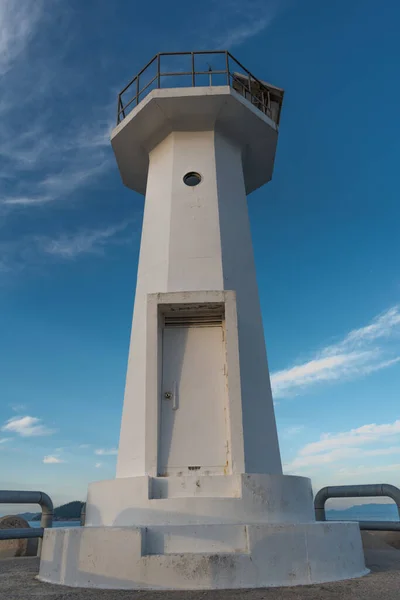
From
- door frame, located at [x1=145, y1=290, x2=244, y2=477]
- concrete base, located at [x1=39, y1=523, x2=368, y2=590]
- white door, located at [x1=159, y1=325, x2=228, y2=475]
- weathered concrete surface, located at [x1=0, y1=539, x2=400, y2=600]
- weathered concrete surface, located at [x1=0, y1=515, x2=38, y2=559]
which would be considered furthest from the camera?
weathered concrete surface, located at [x1=0, y1=515, x2=38, y2=559]

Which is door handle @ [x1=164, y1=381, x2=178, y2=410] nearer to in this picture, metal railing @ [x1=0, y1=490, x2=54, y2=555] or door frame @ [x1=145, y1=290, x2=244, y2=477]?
door frame @ [x1=145, y1=290, x2=244, y2=477]

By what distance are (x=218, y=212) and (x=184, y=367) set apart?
120 inches

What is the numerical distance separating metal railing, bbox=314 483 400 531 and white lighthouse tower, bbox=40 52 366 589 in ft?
11.8

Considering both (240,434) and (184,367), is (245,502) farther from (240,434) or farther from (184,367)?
(184,367)

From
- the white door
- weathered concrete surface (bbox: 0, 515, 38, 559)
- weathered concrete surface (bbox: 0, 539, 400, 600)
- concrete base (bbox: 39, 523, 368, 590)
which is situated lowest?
weathered concrete surface (bbox: 0, 539, 400, 600)

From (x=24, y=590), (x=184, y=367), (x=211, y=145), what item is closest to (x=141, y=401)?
(x=184, y=367)

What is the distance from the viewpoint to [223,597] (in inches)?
192

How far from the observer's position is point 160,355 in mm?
7730

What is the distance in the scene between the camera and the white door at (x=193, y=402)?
709 cm

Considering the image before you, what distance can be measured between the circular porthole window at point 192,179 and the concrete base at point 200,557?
6114mm

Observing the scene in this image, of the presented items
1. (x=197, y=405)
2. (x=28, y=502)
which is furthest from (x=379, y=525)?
(x=28, y=502)

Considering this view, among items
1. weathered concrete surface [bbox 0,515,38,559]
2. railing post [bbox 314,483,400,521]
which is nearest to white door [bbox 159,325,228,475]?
railing post [bbox 314,483,400,521]

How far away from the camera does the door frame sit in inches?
273

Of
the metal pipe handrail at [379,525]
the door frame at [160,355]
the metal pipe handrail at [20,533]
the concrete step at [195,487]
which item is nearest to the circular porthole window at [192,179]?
the door frame at [160,355]
